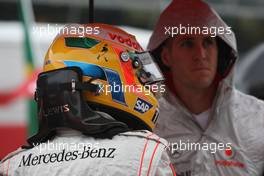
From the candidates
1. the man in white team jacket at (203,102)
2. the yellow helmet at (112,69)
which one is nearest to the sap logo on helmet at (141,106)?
the yellow helmet at (112,69)

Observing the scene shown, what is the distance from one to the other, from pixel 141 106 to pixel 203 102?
125cm

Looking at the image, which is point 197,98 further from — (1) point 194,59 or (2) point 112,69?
(2) point 112,69

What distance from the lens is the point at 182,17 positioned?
3590 millimetres

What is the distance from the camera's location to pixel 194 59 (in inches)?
138

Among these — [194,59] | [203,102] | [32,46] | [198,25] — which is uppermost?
[198,25]

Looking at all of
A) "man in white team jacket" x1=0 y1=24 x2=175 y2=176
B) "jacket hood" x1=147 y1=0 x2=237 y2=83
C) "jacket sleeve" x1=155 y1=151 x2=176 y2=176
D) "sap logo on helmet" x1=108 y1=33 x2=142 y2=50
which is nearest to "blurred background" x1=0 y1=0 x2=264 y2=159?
"jacket hood" x1=147 y1=0 x2=237 y2=83

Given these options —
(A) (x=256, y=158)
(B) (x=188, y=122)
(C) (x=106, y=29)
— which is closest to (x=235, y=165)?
(A) (x=256, y=158)

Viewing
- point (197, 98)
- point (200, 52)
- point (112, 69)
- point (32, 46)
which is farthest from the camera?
point (32, 46)

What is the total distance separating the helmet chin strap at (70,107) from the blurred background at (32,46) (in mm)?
1591

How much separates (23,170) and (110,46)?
49cm

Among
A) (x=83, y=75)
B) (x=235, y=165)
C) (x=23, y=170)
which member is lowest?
(x=235, y=165)

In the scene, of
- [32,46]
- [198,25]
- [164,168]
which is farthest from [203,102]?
[32,46]

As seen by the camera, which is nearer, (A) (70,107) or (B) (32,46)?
(A) (70,107)

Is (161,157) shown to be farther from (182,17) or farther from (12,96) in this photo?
(12,96)
